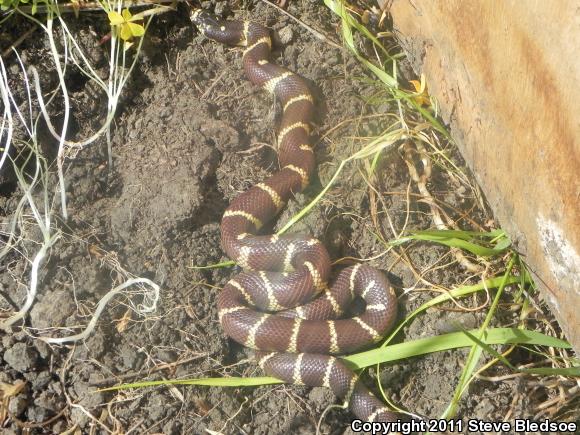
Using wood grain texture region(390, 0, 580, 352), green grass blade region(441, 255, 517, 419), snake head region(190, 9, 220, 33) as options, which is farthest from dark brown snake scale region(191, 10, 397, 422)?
snake head region(190, 9, 220, 33)

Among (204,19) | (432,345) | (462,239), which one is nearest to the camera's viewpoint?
(432,345)

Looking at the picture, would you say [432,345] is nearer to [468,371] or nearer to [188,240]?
→ [468,371]

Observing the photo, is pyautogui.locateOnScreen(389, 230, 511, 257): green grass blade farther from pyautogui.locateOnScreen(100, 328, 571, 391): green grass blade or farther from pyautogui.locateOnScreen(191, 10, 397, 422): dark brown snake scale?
pyautogui.locateOnScreen(100, 328, 571, 391): green grass blade

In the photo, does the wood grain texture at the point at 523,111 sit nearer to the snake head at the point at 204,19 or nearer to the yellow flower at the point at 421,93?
the yellow flower at the point at 421,93

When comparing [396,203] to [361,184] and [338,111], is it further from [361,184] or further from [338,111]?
[338,111]

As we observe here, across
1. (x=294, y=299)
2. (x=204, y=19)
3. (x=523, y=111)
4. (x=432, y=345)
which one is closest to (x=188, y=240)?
(x=294, y=299)
